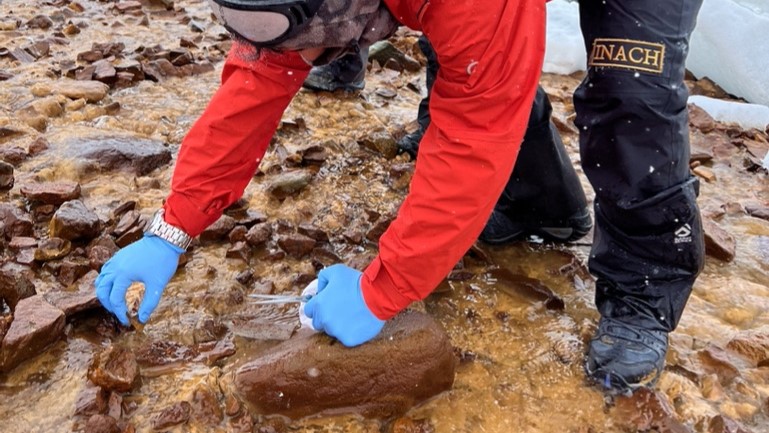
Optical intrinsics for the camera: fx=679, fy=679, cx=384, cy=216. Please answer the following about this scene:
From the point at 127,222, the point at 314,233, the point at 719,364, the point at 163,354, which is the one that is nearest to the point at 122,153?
the point at 127,222

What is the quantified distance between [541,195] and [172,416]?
1362mm

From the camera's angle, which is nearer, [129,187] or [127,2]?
[129,187]

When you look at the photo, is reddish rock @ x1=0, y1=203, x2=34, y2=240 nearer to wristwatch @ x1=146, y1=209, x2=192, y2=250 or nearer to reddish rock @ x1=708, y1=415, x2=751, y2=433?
wristwatch @ x1=146, y1=209, x2=192, y2=250

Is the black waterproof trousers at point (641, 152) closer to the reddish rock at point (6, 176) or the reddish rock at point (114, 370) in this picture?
the reddish rock at point (114, 370)

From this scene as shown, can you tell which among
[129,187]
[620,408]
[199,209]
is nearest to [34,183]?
[129,187]

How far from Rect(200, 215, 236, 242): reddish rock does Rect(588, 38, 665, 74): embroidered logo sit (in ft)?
4.27

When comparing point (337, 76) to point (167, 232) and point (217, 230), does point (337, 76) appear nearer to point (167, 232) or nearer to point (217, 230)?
point (217, 230)

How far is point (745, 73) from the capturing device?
3.56m

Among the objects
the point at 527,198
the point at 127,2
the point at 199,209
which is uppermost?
the point at 199,209

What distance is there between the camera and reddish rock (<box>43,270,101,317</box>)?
1.84m

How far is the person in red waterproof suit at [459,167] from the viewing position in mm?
1361

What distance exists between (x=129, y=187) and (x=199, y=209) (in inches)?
35.7

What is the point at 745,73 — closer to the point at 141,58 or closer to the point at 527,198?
the point at 527,198

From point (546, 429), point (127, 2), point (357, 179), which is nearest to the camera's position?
point (546, 429)
